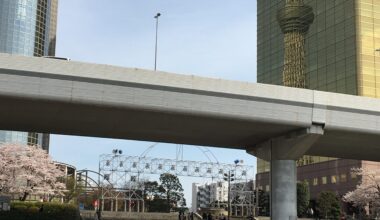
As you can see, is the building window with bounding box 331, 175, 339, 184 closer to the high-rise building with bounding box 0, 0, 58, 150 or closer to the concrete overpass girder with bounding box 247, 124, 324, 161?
the high-rise building with bounding box 0, 0, 58, 150

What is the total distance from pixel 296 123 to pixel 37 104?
48.4 feet

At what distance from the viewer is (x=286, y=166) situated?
35.8 m

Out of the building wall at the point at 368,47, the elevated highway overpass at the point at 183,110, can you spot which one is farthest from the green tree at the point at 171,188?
the elevated highway overpass at the point at 183,110

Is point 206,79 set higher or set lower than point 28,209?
higher

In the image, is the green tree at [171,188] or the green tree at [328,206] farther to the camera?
the green tree at [171,188]

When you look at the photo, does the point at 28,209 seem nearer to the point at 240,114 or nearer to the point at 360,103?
the point at 240,114

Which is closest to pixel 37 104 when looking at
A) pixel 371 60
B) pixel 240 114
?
pixel 240 114

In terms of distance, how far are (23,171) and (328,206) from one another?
5629 centimetres

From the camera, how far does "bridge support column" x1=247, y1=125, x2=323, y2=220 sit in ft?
112


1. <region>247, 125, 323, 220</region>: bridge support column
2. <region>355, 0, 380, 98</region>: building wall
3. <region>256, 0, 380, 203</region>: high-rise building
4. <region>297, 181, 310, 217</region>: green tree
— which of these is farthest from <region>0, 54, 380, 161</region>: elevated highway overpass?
<region>355, 0, 380, 98</region>: building wall

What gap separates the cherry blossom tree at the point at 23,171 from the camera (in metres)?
68.9

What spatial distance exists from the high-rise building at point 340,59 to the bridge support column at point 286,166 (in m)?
78.7

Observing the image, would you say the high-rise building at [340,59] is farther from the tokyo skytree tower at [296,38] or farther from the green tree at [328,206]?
the green tree at [328,206]

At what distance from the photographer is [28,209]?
47.9 m
